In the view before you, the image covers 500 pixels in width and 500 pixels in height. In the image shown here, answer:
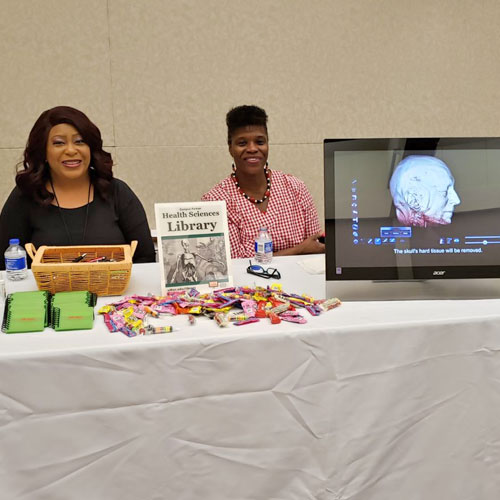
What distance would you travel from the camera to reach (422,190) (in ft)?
5.51

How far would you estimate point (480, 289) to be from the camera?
5.78ft

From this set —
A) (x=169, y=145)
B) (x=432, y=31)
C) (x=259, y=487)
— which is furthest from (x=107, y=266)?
(x=432, y=31)

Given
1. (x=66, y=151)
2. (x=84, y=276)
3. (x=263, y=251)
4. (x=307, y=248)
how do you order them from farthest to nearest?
(x=307, y=248), (x=66, y=151), (x=263, y=251), (x=84, y=276)

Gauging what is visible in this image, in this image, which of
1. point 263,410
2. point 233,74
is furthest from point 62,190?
point 233,74

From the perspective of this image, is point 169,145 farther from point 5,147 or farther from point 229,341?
point 229,341

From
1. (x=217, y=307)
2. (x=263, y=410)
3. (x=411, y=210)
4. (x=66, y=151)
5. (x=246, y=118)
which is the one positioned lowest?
(x=263, y=410)

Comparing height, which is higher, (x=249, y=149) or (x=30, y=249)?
(x=249, y=149)

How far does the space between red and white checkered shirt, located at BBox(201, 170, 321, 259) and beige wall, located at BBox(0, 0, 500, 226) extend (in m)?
0.96

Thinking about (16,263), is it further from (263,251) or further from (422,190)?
(422,190)

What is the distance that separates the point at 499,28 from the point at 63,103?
2.92m

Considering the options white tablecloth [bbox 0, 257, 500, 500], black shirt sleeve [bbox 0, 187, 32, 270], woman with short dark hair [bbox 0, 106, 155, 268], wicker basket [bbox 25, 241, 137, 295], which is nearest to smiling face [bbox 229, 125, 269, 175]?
woman with short dark hair [bbox 0, 106, 155, 268]

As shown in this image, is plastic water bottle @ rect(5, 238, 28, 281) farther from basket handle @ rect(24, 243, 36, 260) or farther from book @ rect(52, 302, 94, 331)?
book @ rect(52, 302, 94, 331)

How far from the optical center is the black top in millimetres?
2359

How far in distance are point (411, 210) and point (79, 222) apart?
1370mm
